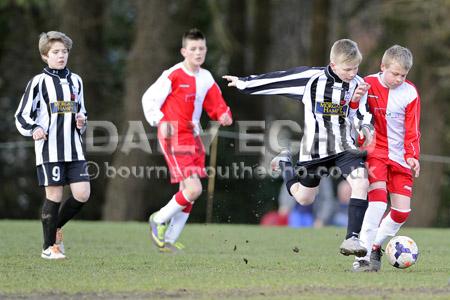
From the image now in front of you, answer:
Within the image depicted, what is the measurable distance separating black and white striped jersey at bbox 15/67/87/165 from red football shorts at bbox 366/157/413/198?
2.69 meters

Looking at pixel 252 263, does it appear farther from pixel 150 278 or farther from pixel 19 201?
pixel 19 201

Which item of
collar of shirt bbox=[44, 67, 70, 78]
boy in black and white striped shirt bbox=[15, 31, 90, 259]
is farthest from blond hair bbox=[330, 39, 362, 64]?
collar of shirt bbox=[44, 67, 70, 78]

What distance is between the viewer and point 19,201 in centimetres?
2250

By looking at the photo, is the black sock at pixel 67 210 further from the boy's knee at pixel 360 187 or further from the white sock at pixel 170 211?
the boy's knee at pixel 360 187

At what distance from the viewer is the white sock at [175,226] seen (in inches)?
418

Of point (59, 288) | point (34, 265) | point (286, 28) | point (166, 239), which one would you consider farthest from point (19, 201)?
point (59, 288)

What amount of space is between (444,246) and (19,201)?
43.0 feet

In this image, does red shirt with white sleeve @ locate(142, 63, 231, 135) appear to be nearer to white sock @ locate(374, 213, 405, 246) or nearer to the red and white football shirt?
the red and white football shirt

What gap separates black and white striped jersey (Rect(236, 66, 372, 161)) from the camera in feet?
28.6

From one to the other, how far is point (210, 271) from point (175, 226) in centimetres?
236

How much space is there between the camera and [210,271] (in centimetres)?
834

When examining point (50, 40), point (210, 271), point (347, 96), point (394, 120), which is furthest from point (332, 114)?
point (50, 40)

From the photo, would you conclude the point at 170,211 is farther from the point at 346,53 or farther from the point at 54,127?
the point at 346,53

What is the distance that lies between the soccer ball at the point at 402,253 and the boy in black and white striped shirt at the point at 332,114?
358mm
